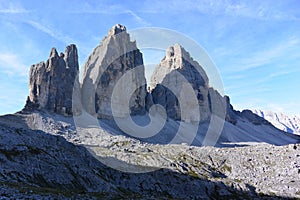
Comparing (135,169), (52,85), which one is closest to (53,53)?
(52,85)

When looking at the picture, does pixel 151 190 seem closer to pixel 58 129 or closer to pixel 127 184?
pixel 127 184

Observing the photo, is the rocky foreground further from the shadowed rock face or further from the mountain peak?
the mountain peak

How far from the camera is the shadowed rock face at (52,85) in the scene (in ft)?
543

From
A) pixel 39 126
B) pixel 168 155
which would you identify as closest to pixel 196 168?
pixel 168 155

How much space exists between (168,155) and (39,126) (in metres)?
66.0

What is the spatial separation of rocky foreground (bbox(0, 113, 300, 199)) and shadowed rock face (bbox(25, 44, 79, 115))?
28.6 metres

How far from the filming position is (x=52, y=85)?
171 metres

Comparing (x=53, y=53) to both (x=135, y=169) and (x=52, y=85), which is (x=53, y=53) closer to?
(x=52, y=85)

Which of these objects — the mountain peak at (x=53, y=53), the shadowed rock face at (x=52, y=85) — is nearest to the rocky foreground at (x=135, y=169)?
the shadowed rock face at (x=52, y=85)

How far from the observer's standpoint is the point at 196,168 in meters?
101

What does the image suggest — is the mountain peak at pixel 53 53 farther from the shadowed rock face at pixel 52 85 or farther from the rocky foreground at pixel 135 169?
the rocky foreground at pixel 135 169

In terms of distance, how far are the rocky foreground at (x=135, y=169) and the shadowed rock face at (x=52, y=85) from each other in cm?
2858

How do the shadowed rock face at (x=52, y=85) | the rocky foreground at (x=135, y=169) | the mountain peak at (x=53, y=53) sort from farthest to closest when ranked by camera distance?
the mountain peak at (x=53, y=53) < the shadowed rock face at (x=52, y=85) < the rocky foreground at (x=135, y=169)

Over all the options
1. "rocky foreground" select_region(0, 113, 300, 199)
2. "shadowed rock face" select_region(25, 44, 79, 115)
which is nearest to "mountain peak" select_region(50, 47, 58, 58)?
"shadowed rock face" select_region(25, 44, 79, 115)
